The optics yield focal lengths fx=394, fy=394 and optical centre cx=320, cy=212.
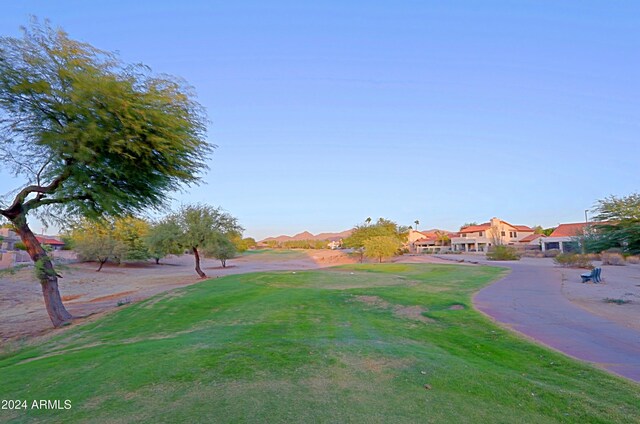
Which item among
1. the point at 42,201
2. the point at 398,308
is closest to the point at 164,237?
the point at 42,201

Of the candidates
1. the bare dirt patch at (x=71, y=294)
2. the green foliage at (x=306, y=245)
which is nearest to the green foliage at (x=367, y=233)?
the bare dirt patch at (x=71, y=294)

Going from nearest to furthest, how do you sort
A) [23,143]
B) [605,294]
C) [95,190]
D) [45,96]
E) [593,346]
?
1. [593,346]
2. [45,96]
3. [23,143]
4. [95,190]
5. [605,294]

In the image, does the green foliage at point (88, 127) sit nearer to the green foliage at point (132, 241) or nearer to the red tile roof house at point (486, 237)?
the green foliage at point (132, 241)

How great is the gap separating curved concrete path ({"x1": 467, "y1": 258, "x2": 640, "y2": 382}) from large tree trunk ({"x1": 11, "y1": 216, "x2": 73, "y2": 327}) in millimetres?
15749

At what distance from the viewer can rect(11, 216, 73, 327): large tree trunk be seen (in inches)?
575

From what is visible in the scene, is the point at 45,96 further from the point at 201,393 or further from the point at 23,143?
the point at 201,393

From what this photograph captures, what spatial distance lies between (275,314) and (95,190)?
7.74 meters

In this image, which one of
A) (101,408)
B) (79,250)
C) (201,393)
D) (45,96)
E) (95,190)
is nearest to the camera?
(101,408)

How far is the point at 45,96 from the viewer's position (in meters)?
11.5

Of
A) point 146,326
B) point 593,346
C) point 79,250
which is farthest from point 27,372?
point 79,250

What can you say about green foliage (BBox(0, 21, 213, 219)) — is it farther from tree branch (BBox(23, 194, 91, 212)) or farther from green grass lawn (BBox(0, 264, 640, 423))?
green grass lawn (BBox(0, 264, 640, 423))

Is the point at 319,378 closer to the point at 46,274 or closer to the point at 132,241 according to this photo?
the point at 46,274

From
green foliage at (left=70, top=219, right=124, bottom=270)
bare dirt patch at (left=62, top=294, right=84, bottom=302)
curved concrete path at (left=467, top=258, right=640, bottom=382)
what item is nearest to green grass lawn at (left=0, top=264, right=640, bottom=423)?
curved concrete path at (left=467, top=258, right=640, bottom=382)

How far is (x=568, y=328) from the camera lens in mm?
10867
